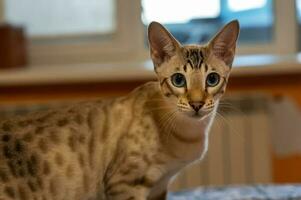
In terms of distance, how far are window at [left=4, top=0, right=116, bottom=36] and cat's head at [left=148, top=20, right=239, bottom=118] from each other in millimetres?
1204

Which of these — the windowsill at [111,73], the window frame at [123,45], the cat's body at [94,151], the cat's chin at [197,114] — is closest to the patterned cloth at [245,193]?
the cat's body at [94,151]

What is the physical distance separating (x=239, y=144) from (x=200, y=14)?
0.63 metres

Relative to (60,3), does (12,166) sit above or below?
below

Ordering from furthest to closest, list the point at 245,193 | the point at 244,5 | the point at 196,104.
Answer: the point at 244,5 → the point at 245,193 → the point at 196,104

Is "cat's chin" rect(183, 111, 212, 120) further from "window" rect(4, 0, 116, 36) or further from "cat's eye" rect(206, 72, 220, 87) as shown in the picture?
"window" rect(4, 0, 116, 36)

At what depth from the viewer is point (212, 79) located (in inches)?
52.9

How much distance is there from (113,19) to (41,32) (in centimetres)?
34

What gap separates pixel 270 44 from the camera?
8.43 feet

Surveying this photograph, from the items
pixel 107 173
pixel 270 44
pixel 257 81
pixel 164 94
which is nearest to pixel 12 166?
pixel 107 173

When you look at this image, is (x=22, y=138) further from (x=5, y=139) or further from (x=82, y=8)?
(x=82, y=8)

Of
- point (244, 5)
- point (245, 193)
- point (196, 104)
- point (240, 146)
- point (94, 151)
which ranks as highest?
point (244, 5)

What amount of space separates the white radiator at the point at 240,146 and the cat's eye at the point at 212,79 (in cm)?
98

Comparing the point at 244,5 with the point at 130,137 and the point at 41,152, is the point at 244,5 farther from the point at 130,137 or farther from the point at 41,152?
the point at 41,152

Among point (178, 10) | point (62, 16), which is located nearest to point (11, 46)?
point (62, 16)
